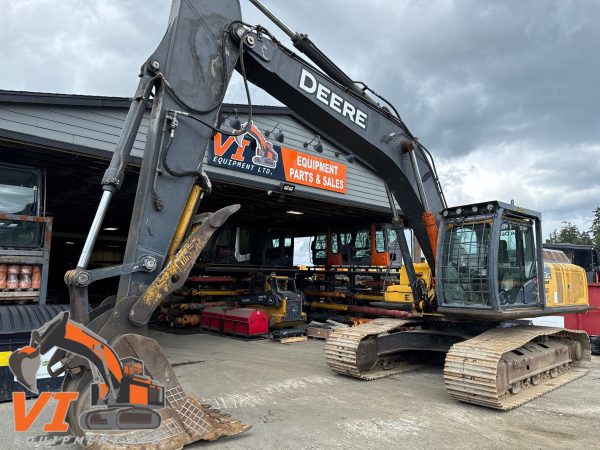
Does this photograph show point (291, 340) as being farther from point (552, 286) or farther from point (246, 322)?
point (552, 286)

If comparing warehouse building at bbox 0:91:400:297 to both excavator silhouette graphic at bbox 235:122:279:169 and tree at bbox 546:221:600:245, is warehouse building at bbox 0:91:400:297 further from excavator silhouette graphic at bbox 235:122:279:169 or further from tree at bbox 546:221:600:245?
tree at bbox 546:221:600:245

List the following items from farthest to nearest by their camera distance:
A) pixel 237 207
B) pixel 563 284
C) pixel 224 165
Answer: pixel 224 165 < pixel 563 284 < pixel 237 207

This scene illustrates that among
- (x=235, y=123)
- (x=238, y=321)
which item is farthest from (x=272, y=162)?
(x=238, y=321)

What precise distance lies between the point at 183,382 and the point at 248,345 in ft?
12.8

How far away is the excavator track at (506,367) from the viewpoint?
554 centimetres

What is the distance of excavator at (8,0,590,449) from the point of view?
3758mm

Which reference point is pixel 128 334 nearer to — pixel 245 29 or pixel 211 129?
pixel 211 129

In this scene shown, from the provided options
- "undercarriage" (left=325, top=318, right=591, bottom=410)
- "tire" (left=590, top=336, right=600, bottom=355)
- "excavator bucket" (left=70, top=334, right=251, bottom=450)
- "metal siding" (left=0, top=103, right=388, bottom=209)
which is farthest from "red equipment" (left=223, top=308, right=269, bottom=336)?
"tire" (left=590, top=336, right=600, bottom=355)

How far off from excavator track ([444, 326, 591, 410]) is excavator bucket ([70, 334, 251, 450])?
314 cm

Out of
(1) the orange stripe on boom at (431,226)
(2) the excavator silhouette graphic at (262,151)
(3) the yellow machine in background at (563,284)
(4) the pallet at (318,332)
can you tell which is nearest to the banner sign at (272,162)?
(2) the excavator silhouette graphic at (262,151)

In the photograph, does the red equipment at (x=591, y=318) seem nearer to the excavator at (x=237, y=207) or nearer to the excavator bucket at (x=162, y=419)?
the excavator at (x=237, y=207)

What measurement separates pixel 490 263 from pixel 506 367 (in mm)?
1359

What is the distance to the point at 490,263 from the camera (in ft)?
20.0

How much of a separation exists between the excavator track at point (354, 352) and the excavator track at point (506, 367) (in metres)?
1.48
